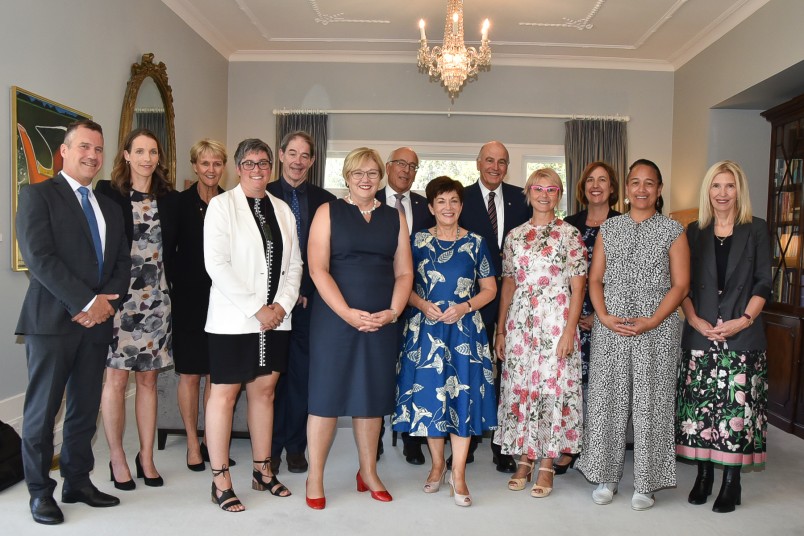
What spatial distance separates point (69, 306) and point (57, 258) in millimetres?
203

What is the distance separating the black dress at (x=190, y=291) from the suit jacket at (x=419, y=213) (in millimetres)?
1120

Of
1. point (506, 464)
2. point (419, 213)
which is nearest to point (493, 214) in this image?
point (419, 213)

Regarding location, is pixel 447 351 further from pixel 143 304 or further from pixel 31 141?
pixel 31 141

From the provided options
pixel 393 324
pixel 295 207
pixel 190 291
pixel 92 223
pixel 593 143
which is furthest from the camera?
pixel 593 143

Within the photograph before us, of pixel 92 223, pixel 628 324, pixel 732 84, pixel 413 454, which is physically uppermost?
pixel 732 84

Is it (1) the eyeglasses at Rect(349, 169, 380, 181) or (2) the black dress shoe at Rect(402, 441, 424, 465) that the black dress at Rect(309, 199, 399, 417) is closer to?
(1) the eyeglasses at Rect(349, 169, 380, 181)

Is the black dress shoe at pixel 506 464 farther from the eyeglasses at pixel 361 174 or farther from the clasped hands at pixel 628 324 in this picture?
the eyeglasses at pixel 361 174

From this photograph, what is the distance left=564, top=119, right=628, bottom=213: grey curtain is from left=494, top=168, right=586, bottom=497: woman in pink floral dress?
455cm

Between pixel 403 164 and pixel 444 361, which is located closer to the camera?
pixel 444 361

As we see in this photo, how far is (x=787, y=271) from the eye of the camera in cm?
515

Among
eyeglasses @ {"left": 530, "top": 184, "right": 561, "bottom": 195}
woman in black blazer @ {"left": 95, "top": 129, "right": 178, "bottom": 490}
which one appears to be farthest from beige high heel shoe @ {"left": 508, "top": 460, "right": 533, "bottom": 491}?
woman in black blazer @ {"left": 95, "top": 129, "right": 178, "bottom": 490}

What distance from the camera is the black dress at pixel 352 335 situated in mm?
2980

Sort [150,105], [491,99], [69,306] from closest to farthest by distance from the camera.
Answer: [69,306]
[150,105]
[491,99]

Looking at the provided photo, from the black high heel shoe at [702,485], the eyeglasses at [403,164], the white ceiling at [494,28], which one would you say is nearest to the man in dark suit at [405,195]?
the eyeglasses at [403,164]
